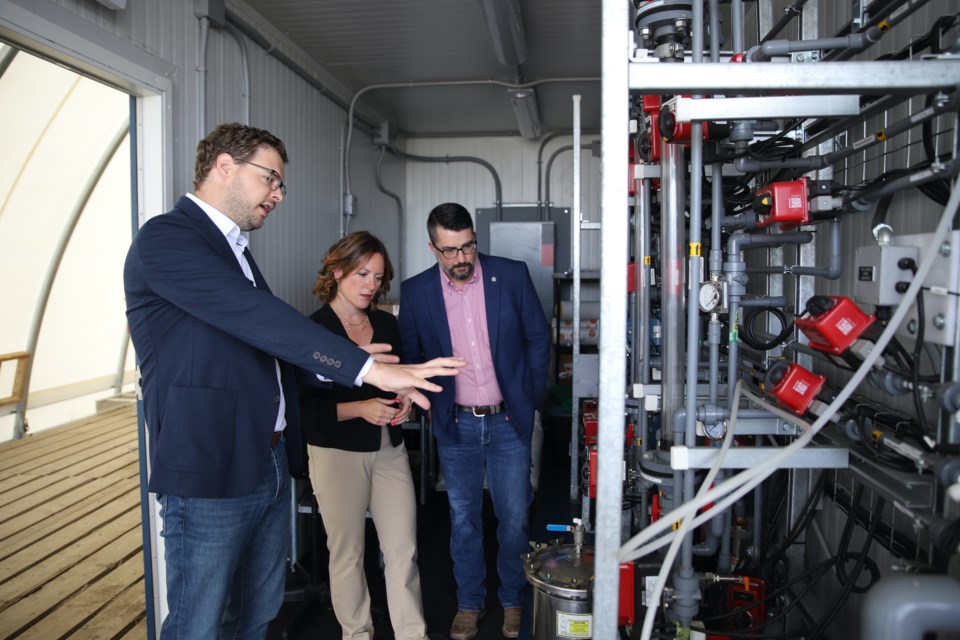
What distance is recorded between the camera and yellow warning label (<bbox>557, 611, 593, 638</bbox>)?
218 cm

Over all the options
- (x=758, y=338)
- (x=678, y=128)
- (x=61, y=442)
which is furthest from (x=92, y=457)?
(x=678, y=128)

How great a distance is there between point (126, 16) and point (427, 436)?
9.80 feet

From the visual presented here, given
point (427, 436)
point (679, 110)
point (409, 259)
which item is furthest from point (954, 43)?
point (409, 259)

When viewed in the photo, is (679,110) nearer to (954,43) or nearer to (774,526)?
(954,43)

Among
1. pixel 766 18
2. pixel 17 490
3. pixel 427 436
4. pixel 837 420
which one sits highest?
pixel 766 18

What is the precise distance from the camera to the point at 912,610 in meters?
1.01

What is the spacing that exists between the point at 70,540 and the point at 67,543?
0.15 ft

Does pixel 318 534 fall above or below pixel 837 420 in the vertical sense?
below

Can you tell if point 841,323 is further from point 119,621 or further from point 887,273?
point 119,621

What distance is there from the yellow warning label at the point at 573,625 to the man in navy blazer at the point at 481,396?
2.55ft

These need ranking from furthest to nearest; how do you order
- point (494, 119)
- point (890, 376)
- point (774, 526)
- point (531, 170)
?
point (531, 170)
point (494, 119)
point (774, 526)
point (890, 376)

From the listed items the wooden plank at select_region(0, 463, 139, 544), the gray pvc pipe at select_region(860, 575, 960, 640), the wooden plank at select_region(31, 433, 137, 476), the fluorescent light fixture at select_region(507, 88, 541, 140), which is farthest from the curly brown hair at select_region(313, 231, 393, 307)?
the wooden plank at select_region(31, 433, 137, 476)

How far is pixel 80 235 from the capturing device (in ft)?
22.2

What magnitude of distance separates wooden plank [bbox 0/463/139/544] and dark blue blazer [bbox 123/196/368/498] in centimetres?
317
